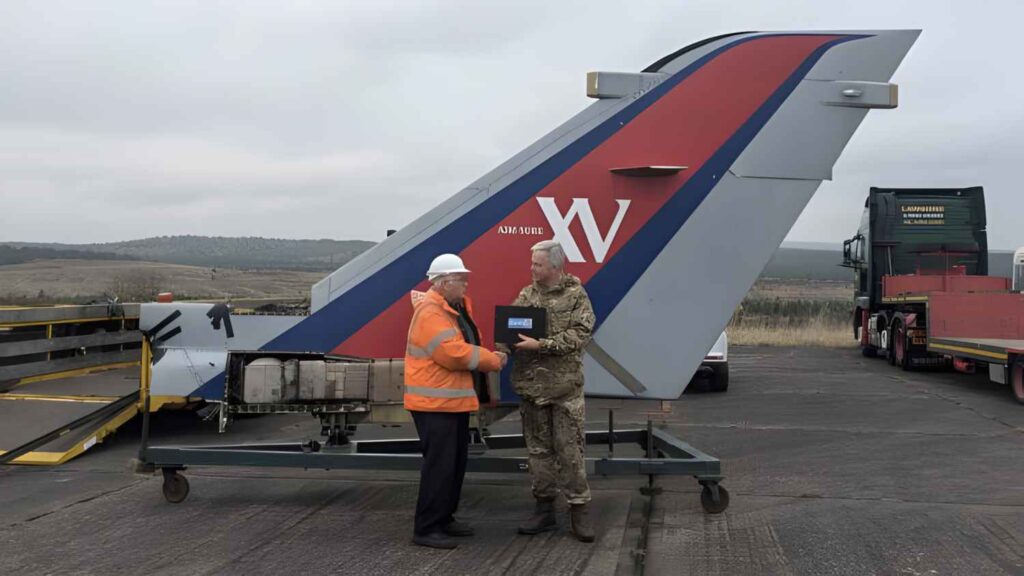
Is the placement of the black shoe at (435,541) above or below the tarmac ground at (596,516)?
above

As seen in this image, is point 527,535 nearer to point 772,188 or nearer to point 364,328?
point 364,328

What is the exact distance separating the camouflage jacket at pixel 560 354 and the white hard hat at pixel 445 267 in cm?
55

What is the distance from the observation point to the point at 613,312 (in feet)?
18.3

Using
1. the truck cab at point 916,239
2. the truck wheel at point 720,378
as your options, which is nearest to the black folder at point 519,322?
the truck wheel at point 720,378

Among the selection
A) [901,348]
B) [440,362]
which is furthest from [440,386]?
[901,348]

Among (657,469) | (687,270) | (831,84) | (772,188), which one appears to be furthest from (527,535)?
(831,84)

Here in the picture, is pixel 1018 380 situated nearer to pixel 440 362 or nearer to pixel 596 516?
pixel 596 516

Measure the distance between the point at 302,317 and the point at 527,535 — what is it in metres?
2.26

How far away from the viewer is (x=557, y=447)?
16.8 feet

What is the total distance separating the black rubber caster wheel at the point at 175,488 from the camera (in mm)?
6031

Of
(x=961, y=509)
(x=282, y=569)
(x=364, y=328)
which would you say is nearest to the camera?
(x=282, y=569)

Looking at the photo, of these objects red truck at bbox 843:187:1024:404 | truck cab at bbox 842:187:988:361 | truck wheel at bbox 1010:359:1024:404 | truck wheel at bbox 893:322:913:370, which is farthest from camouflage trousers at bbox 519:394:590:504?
truck cab at bbox 842:187:988:361

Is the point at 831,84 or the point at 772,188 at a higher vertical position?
the point at 831,84

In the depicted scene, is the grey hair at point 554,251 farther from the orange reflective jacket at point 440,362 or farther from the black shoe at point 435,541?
the black shoe at point 435,541
